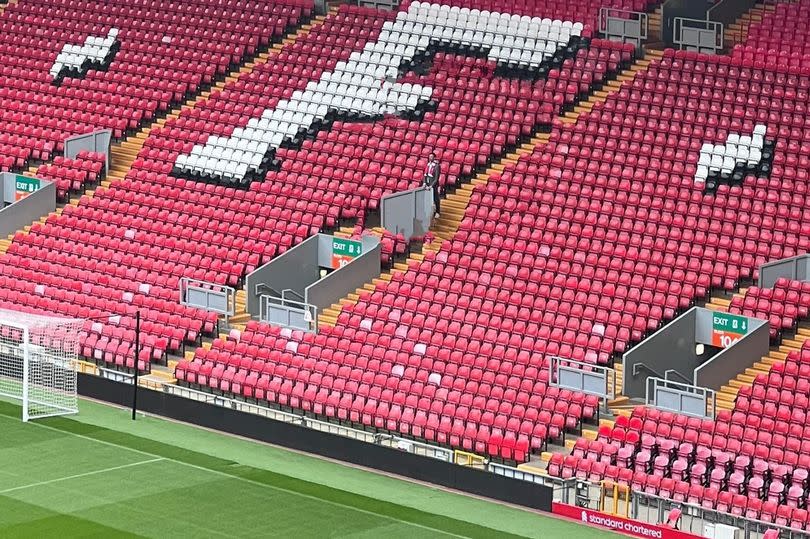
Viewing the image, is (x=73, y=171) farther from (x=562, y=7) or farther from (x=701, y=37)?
(x=701, y=37)

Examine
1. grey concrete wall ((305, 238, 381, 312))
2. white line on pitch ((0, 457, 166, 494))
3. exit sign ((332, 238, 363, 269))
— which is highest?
exit sign ((332, 238, 363, 269))

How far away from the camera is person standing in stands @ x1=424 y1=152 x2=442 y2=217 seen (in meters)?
33.9

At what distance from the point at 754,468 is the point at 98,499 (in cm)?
955

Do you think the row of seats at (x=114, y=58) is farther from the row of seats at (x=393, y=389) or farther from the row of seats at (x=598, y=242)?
the row of seats at (x=393, y=389)

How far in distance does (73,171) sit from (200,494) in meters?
13.1

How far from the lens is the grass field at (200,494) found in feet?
83.4

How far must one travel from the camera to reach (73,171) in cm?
3806

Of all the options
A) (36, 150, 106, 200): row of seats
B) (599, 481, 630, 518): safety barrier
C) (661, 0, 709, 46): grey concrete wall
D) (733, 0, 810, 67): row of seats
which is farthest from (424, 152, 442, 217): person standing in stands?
(599, 481, 630, 518): safety barrier

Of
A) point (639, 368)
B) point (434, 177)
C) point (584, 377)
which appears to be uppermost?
point (434, 177)

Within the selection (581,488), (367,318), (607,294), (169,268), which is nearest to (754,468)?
(581,488)

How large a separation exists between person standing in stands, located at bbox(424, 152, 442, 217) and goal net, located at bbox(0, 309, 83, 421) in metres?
7.08

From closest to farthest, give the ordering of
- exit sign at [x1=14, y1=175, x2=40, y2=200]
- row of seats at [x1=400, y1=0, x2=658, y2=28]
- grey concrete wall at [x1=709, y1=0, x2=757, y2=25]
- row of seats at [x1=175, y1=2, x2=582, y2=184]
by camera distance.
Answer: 1. grey concrete wall at [x1=709, y1=0, x2=757, y2=25]
2. row of seats at [x1=175, y1=2, x2=582, y2=184]
3. row of seats at [x1=400, y1=0, x2=658, y2=28]
4. exit sign at [x1=14, y1=175, x2=40, y2=200]

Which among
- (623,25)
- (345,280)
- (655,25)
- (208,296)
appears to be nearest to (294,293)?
(345,280)

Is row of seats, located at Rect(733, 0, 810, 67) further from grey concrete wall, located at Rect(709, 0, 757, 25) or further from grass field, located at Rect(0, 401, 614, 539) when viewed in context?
grass field, located at Rect(0, 401, 614, 539)
